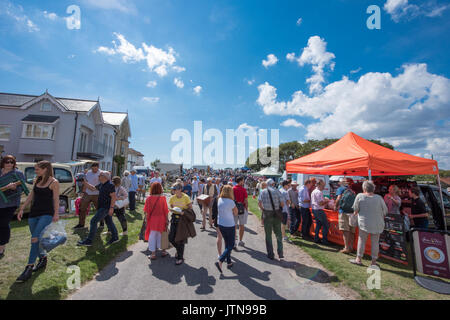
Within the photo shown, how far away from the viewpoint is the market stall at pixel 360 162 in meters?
5.40

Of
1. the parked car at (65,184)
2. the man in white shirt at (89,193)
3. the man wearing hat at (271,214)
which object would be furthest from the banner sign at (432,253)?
the parked car at (65,184)

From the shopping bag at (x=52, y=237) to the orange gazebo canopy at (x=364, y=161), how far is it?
695 centimetres

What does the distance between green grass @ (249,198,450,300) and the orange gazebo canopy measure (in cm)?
240

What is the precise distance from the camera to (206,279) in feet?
11.4

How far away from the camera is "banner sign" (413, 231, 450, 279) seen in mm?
3898

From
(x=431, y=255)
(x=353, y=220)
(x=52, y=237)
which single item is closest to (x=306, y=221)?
(x=353, y=220)

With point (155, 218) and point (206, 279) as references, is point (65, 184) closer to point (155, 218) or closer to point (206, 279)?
point (155, 218)

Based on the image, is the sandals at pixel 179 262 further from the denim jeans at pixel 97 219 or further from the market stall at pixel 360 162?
the market stall at pixel 360 162

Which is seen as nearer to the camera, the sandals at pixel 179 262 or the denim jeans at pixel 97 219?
the sandals at pixel 179 262

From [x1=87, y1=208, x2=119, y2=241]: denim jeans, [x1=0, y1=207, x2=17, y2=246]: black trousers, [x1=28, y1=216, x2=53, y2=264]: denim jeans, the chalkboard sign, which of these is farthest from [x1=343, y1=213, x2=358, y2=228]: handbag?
[x1=0, y1=207, x2=17, y2=246]: black trousers

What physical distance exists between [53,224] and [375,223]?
21.4 feet

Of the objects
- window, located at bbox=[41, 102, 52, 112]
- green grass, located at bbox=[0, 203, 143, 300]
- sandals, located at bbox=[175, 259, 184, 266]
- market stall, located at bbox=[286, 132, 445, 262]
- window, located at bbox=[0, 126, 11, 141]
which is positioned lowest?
sandals, located at bbox=[175, 259, 184, 266]

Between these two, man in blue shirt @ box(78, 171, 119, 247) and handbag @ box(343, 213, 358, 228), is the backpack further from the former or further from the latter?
man in blue shirt @ box(78, 171, 119, 247)
